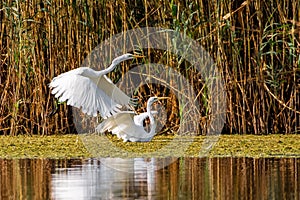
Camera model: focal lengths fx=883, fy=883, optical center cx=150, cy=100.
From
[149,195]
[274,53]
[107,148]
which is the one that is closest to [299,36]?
[274,53]

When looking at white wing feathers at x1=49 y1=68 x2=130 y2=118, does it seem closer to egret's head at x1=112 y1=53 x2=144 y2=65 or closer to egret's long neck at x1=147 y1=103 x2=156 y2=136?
egret's head at x1=112 y1=53 x2=144 y2=65

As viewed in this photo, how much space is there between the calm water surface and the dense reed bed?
2.06 metres

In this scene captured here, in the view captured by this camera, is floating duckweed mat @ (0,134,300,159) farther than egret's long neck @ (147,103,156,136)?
No

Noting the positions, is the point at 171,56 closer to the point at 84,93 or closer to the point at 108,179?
the point at 84,93

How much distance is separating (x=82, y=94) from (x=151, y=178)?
8.37 ft

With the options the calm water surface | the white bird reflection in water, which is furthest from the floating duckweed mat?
the white bird reflection in water

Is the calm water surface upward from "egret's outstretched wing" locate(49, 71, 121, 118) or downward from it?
downward

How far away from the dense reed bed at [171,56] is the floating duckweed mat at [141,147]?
378 millimetres

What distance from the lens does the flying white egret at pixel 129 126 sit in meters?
8.87

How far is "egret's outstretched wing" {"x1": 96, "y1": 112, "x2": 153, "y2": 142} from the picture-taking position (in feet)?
29.1

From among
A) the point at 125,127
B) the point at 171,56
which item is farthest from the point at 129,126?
the point at 171,56

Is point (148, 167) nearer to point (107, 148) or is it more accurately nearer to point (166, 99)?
point (107, 148)

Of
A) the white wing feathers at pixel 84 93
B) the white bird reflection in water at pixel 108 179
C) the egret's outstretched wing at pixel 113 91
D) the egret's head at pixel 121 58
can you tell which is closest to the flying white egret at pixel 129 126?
the egret's outstretched wing at pixel 113 91

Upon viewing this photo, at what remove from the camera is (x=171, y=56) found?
927 centimetres
